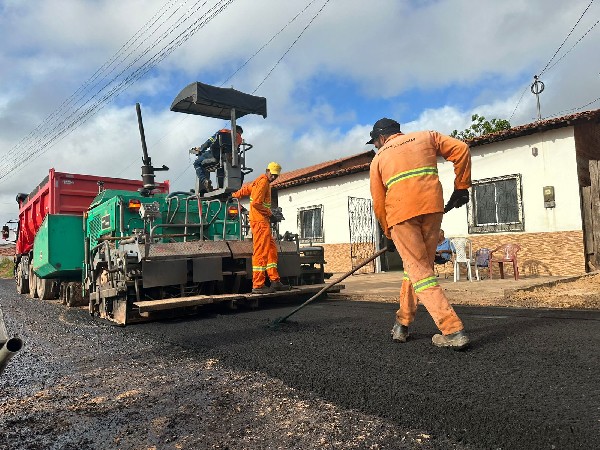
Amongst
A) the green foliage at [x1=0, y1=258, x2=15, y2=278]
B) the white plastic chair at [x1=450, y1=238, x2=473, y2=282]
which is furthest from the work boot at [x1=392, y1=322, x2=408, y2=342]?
the green foliage at [x1=0, y1=258, x2=15, y2=278]

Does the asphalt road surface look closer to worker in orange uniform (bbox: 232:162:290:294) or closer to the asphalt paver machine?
the asphalt paver machine

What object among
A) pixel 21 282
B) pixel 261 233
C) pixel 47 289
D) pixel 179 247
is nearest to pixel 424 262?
pixel 261 233

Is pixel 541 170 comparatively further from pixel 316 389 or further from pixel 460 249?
pixel 316 389

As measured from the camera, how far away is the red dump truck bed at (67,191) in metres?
9.51

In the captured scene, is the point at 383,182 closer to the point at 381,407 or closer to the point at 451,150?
the point at 451,150

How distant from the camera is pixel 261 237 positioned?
21.2 feet

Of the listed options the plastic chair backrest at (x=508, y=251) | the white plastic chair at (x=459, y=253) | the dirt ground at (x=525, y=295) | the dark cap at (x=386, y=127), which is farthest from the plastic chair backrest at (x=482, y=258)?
the dark cap at (x=386, y=127)

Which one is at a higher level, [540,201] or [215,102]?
[215,102]

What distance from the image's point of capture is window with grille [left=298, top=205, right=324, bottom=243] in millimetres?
16672

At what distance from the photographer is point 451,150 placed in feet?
12.0

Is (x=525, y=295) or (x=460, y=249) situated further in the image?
(x=460, y=249)

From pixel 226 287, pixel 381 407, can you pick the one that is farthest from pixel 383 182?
pixel 226 287

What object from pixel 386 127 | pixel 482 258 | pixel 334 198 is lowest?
pixel 482 258

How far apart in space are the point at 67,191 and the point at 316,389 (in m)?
8.39
